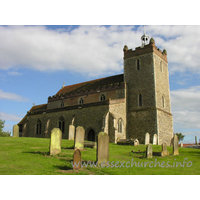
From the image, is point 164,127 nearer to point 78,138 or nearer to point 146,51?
point 146,51

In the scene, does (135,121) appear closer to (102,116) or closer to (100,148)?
(102,116)

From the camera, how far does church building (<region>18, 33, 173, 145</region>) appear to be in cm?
2664

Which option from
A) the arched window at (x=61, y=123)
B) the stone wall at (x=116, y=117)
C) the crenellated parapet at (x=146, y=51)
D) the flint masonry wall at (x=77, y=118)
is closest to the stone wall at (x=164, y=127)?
the stone wall at (x=116, y=117)

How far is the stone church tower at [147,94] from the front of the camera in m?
27.7

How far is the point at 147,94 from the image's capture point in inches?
1138

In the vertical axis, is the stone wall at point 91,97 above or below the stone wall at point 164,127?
above

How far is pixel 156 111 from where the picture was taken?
27297 millimetres

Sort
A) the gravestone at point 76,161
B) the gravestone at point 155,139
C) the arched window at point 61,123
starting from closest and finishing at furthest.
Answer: the gravestone at point 76,161 → the gravestone at point 155,139 → the arched window at point 61,123

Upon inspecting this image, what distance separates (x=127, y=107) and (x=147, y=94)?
3.29m

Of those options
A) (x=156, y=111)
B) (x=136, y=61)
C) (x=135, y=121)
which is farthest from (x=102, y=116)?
(x=136, y=61)

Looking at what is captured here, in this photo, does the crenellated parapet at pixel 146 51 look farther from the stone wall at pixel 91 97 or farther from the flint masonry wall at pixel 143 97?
the stone wall at pixel 91 97

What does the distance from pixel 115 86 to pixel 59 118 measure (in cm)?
926

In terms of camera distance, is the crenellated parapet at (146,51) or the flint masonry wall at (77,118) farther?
the crenellated parapet at (146,51)

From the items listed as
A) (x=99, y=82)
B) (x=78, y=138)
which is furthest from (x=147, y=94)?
(x=78, y=138)
